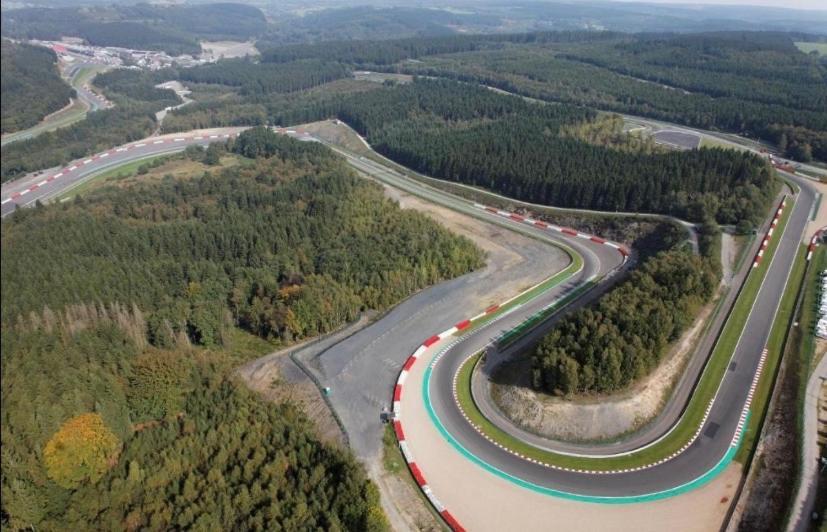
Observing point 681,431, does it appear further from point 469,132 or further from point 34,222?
point 469,132

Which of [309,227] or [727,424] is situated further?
[309,227]

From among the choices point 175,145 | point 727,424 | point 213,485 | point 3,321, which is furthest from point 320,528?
point 175,145

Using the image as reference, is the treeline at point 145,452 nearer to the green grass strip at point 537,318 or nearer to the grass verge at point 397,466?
the grass verge at point 397,466

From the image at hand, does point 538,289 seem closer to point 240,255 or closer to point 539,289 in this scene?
point 539,289

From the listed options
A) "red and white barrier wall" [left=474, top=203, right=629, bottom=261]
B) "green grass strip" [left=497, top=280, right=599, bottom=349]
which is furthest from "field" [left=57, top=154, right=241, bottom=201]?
"green grass strip" [left=497, top=280, right=599, bottom=349]

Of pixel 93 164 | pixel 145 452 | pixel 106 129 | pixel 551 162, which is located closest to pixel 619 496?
pixel 145 452

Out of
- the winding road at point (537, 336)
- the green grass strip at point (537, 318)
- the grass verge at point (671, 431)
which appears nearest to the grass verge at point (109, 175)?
A: the winding road at point (537, 336)
